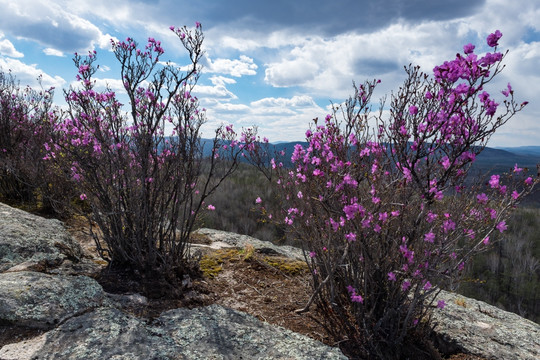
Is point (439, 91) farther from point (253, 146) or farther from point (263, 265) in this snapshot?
point (263, 265)

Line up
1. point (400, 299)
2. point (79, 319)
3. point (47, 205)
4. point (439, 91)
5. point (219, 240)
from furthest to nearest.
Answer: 1. point (47, 205)
2. point (219, 240)
3. point (400, 299)
4. point (439, 91)
5. point (79, 319)

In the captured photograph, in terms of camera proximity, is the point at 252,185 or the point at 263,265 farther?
the point at 252,185

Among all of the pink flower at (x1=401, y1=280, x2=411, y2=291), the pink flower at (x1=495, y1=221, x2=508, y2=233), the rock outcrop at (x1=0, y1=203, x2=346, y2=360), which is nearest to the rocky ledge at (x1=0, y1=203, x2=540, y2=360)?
the rock outcrop at (x1=0, y1=203, x2=346, y2=360)

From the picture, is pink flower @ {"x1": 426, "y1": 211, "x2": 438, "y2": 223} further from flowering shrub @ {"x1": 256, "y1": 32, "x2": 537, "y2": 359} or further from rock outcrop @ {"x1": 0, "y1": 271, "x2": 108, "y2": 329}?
rock outcrop @ {"x1": 0, "y1": 271, "x2": 108, "y2": 329}

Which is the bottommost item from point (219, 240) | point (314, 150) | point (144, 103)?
point (219, 240)

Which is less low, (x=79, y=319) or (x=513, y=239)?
(x=79, y=319)

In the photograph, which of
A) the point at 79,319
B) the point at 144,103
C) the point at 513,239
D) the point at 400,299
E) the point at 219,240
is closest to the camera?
the point at 79,319

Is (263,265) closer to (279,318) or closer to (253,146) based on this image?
(279,318)

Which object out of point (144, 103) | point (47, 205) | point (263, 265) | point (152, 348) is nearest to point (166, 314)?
point (152, 348)

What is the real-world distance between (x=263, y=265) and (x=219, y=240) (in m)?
1.78

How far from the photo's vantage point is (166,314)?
239 cm

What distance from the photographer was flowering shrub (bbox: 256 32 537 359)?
221 centimetres

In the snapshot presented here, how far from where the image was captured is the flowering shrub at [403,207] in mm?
2209

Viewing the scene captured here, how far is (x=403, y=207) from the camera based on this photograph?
252 cm
